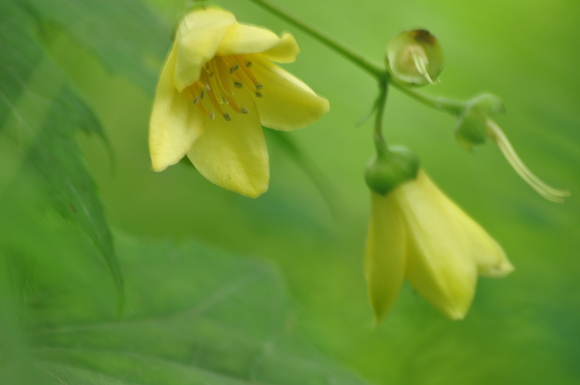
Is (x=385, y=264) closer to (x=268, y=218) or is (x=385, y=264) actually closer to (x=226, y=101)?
(x=226, y=101)

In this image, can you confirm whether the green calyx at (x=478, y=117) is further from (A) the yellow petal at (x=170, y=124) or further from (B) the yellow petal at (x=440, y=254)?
(A) the yellow petal at (x=170, y=124)

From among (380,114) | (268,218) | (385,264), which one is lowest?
(268,218)

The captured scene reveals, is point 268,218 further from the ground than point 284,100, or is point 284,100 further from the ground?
point 284,100

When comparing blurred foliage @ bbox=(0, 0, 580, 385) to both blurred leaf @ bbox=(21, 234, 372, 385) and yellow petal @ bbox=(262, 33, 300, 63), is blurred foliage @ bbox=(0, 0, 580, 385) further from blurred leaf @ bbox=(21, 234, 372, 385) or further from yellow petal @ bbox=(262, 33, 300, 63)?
yellow petal @ bbox=(262, 33, 300, 63)

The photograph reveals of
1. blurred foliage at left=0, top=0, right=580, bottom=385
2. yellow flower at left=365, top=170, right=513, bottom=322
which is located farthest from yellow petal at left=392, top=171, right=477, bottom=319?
blurred foliage at left=0, top=0, right=580, bottom=385

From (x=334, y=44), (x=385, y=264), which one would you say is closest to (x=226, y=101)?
(x=334, y=44)

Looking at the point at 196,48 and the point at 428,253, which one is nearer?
the point at 196,48

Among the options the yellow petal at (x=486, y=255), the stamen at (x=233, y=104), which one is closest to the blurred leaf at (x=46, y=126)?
the stamen at (x=233, y=104)

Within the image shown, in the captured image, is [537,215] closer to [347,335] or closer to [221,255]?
[347,335]
